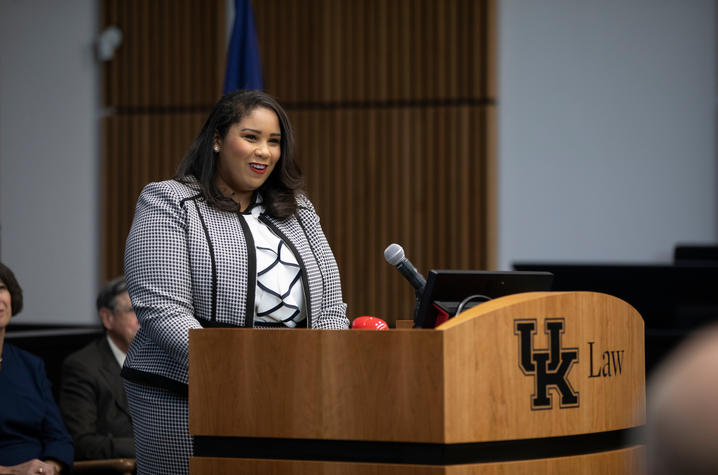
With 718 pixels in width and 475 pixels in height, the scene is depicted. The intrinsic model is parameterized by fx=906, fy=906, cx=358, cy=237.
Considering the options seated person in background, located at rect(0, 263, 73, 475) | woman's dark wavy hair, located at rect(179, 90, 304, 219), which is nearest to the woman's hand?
seated person in background, located at rect(0, 263, 73, 475)

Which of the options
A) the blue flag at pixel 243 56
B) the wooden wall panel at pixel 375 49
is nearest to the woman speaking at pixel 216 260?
the blue flag at pixel 243 56

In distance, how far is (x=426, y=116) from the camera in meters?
6.99

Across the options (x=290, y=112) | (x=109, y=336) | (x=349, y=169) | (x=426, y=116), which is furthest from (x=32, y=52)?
(x=109, y=336)

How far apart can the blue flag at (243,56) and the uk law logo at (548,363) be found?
3504 mm

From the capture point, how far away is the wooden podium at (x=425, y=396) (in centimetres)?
159

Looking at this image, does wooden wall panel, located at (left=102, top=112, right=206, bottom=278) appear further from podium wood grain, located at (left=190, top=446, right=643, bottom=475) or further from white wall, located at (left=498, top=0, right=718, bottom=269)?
podium wood grain, located at (left=190, top=446, right=643, bottom=475)

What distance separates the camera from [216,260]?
2.06 m

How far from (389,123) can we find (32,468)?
180 inches

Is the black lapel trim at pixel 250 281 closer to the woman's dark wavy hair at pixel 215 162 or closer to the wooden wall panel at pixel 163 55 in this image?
the woman's dark wavy hair at pixel 215 162

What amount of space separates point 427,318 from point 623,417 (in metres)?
0.43

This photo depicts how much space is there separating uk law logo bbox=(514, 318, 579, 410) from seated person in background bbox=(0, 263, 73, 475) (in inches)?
78.3

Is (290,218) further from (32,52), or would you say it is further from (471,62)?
(32,52)

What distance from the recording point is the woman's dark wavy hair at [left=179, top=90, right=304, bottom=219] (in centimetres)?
220

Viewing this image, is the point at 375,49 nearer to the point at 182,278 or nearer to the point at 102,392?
the point at 102,392
